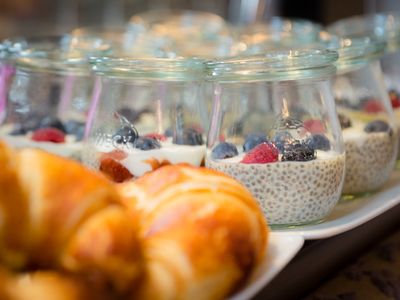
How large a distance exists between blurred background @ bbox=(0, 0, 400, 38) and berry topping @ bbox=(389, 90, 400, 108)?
1.24 m

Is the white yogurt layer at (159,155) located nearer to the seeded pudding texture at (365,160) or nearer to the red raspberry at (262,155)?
the red raspberry at (262,155)

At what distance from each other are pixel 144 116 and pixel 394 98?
1.46 feet

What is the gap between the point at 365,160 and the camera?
0.84m

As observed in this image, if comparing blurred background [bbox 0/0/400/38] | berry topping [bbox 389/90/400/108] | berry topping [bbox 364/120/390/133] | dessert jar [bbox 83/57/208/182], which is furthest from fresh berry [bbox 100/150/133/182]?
blurred background [bbox 0/0/400/38]

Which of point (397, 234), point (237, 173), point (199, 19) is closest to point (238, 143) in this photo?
point (237, 173)

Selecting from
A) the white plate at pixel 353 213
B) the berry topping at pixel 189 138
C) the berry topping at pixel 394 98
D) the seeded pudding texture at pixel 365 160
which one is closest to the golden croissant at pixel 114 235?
the white plate at pixel 353 213

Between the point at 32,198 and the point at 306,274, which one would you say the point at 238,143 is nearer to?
the point at 306,274

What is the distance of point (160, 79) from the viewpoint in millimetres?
732

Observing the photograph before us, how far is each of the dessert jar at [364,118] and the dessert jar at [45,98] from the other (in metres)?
0.34

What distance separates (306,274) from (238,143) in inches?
6.4

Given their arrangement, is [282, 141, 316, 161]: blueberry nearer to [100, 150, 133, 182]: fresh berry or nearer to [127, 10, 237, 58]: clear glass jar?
[100, 150, 133, 182]: fresh berry

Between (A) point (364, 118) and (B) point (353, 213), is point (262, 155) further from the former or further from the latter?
(A) point (364, 118)

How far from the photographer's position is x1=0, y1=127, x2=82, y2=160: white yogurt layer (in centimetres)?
86

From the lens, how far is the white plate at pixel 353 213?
25.4 inches
